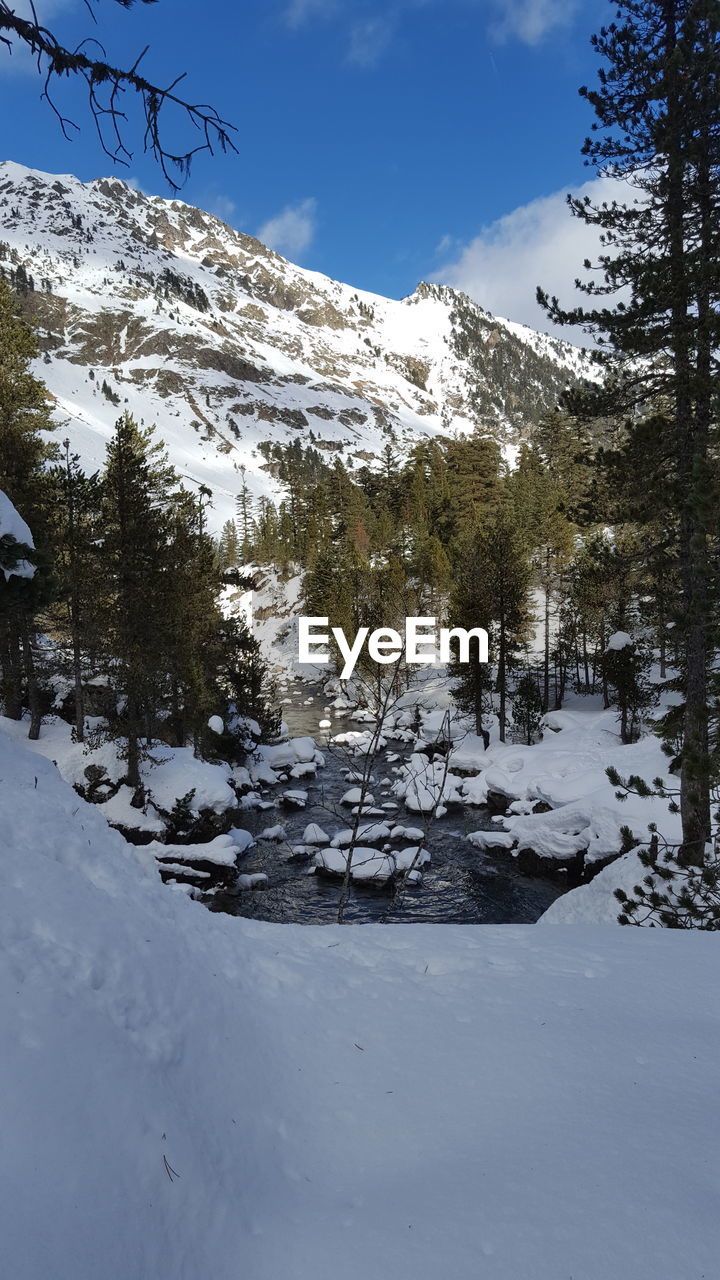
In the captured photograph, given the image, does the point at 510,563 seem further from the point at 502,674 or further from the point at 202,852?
the point at 202,852

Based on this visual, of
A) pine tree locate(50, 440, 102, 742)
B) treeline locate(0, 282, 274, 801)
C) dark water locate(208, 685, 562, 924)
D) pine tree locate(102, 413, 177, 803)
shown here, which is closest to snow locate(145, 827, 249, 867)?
dark water locate(208, 685, 562, 924)

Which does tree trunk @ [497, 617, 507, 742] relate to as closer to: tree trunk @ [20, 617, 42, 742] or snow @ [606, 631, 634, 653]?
snow @ [606, 631, 634, 653]

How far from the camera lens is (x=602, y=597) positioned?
2892 cm

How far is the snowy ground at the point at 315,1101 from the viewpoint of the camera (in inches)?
99.2

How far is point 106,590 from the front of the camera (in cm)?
1877

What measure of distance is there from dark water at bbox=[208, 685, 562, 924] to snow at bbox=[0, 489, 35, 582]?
326 inches

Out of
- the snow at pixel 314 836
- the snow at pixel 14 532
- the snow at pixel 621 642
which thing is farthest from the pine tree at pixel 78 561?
the snow at pixel 621 642

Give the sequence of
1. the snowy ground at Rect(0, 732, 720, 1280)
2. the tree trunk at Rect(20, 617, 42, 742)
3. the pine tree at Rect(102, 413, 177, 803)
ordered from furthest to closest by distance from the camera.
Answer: the tree trunk at Rect(20, 617, 42, 742), the pine tree at Rect(102, 413, 177, 803), the snowy ground at Rect(0, 732, 720, 1280)

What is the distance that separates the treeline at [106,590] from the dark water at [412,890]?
5035mm

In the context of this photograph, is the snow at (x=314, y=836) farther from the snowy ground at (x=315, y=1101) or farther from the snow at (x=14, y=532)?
the snow at (x=14, y=532)

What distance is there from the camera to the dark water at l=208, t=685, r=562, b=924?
1524 cm

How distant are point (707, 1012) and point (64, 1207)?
15.9ft

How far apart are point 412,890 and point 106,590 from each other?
1308 cm

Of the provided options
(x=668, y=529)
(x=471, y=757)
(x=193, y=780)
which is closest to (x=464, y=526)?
(x=471, y=757)
